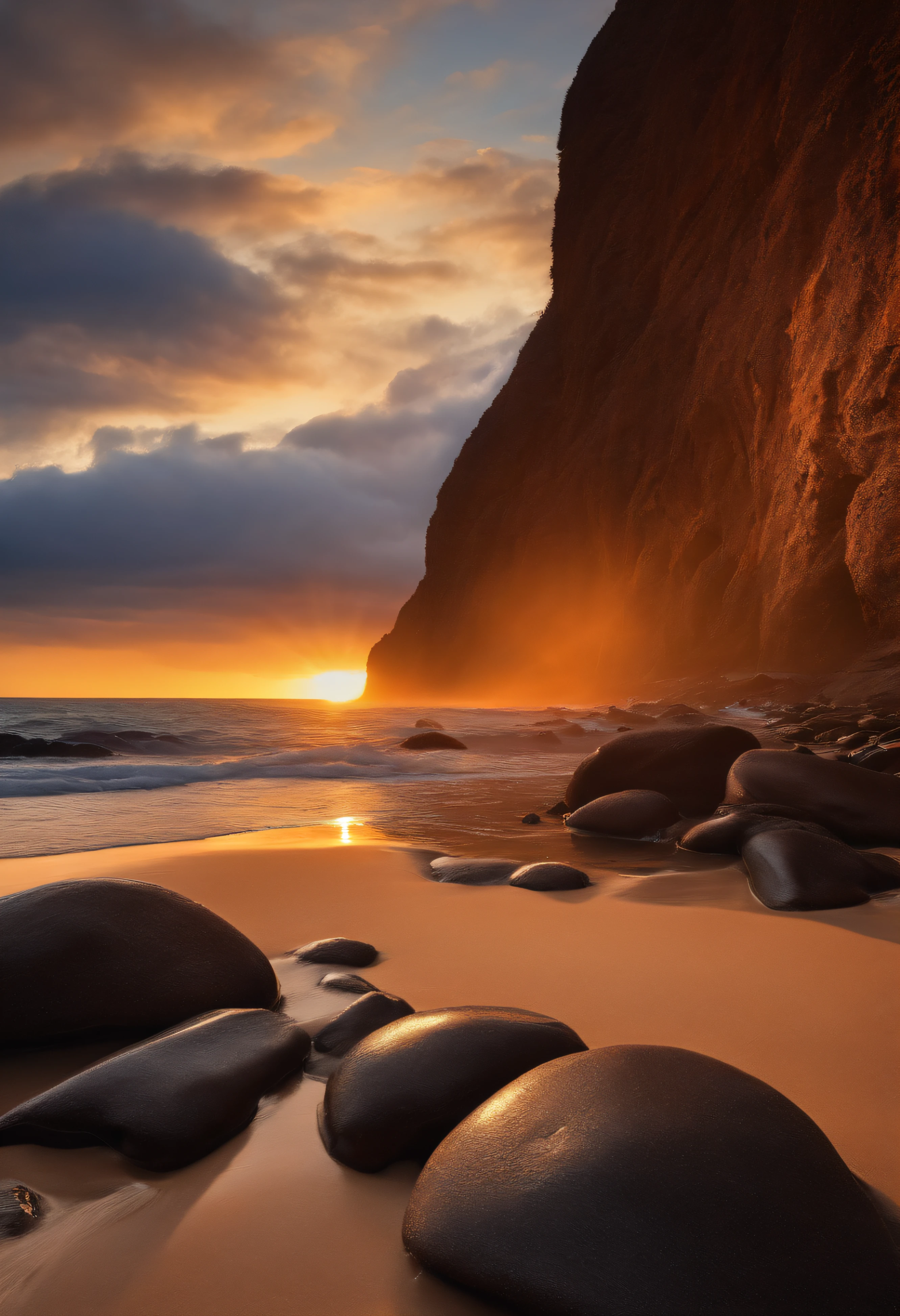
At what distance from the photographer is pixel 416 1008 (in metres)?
1.65

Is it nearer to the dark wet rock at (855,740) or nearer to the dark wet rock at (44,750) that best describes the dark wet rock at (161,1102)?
the dark wet rock at (855,740)

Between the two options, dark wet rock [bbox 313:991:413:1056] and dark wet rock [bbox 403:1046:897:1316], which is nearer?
dark wet rock [bbox 403:1046:897:1316]

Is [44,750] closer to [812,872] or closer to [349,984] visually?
[349,984]

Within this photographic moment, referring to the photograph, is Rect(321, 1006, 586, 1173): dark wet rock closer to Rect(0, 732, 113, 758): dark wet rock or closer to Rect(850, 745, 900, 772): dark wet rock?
Rect(850, 745, 900, 772): dark wet rock

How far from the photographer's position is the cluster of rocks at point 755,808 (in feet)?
7.83

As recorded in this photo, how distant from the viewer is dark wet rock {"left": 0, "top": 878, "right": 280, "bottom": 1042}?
1515 mm

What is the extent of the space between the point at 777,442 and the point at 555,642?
20462 mm

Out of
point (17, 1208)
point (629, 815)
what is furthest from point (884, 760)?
point (17, 1208)

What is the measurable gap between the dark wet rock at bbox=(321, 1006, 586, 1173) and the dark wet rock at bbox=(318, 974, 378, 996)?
47cm

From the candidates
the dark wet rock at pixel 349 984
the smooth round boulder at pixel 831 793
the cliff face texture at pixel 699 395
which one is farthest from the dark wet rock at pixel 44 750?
the cliff face texture at pixel 699 395

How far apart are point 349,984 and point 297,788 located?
511cm

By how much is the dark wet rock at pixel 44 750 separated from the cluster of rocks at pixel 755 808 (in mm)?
9015

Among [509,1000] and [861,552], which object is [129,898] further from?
[861,552]

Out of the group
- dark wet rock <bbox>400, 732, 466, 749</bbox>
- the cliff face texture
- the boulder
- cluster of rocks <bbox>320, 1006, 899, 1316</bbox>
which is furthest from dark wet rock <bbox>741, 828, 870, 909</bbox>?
the cliff face texture
